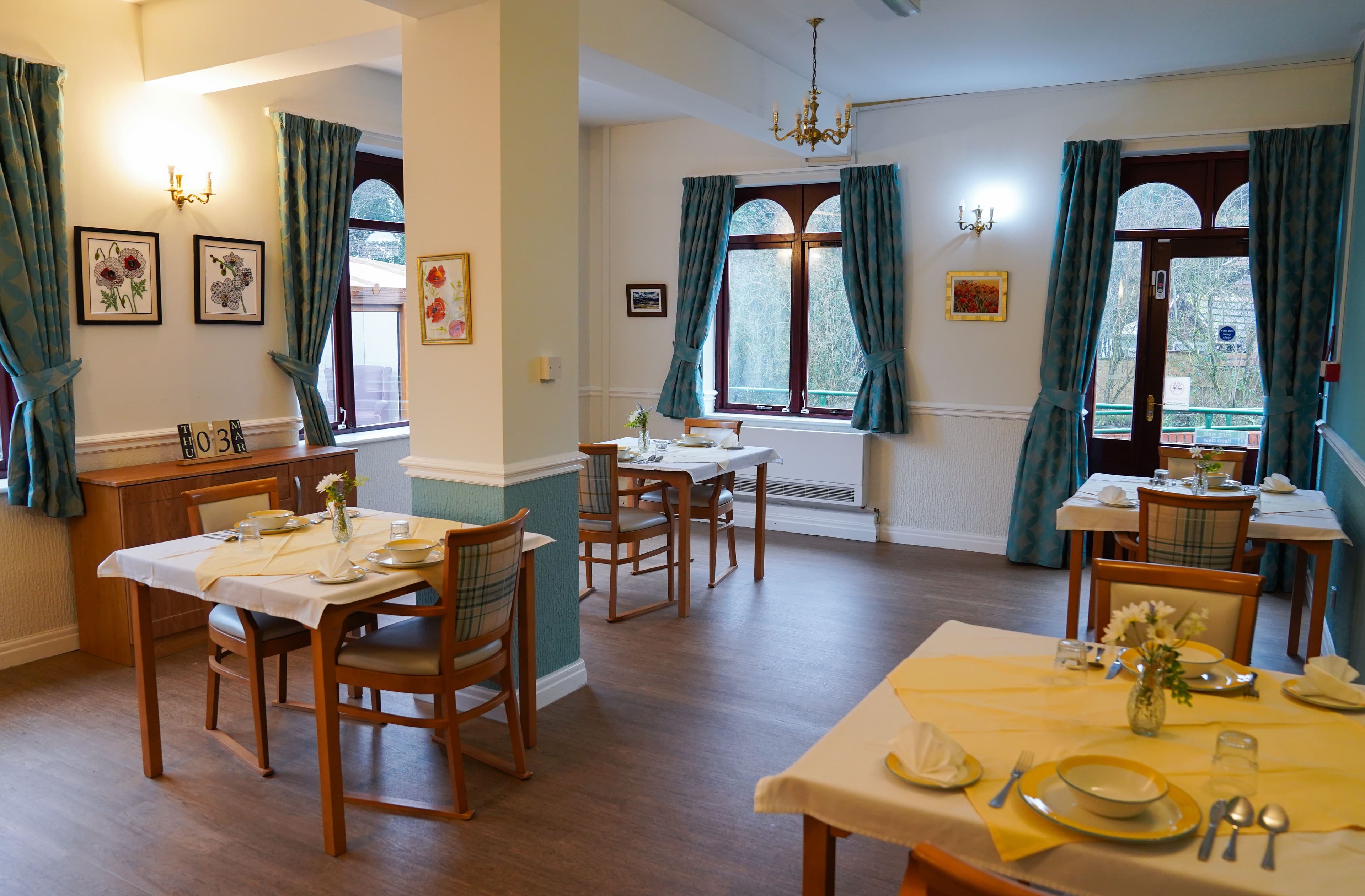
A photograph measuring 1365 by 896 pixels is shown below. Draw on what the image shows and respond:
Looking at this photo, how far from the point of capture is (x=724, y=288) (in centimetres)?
758

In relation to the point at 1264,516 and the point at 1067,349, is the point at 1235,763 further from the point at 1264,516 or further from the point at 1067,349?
the point at 1067,349

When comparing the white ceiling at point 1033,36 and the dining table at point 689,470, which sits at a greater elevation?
the white ceiling at point 1033,36

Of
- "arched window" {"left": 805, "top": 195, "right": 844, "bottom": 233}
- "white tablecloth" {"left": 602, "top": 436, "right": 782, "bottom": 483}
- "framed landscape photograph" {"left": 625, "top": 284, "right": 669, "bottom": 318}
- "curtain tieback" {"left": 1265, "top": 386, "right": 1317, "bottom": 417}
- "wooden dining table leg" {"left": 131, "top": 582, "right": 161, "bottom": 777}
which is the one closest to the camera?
"wooden dining table leg" {"left": 131, "top": 582, "right": 161, "bottom": 777}

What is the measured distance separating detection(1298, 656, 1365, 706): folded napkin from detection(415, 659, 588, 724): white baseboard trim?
244 centimetres

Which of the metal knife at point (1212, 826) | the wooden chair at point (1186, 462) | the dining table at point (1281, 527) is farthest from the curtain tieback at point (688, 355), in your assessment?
the metal knife at point (1212, 826)

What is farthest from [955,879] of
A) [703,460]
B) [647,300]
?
[647,300]

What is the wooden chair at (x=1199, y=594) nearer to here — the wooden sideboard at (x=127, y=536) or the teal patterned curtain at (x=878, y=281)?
the wooden sideboard at (x=127, y=536)

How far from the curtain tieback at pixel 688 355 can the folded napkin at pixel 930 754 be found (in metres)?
5.80

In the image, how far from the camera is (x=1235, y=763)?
171cm

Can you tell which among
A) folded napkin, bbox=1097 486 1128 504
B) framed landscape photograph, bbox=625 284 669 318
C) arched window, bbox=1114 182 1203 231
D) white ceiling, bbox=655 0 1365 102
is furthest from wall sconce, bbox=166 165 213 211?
arched window, bbox=1114 182 1203 231

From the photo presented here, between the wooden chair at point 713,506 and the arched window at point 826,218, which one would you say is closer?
the wooden chair at point 713,506

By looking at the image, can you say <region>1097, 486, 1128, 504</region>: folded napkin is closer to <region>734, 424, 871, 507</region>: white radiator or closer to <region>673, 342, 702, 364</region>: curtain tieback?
<region>734, 424, 871, 507</region>: white radiator

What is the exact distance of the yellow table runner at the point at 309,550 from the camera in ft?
9.86

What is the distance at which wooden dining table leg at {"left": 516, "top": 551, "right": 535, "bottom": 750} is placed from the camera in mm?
3439
